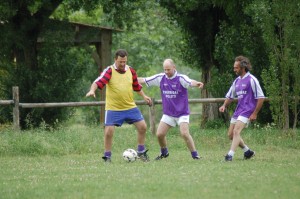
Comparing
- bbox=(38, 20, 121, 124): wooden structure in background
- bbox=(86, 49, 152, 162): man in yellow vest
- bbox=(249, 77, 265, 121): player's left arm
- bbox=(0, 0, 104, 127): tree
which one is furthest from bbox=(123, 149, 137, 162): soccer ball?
bbox=(38, 20, 121, 124): wooden structure in background

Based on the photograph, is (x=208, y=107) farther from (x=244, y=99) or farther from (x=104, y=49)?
(x=244, y=99)

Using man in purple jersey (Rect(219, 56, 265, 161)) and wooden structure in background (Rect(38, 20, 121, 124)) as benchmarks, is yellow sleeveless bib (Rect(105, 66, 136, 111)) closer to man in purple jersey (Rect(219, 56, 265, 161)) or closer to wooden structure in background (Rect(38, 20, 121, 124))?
man in purple jersey (Rect(219, 56, 265, 161))

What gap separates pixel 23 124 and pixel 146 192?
1556 centimetres

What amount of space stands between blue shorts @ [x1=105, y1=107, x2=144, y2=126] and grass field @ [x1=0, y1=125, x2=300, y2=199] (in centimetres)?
79

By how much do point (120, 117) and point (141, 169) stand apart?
5.59 ft

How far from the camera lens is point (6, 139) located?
1585cm

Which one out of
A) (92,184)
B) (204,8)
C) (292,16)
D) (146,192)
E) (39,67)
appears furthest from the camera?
(39,67)

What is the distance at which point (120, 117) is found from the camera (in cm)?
1291

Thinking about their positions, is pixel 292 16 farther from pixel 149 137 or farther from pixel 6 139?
pixel 6 139

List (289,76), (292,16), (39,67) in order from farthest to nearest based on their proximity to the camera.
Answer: (39,67), (289,76), (292,16)

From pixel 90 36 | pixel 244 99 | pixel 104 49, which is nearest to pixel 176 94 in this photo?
pixel 244 99

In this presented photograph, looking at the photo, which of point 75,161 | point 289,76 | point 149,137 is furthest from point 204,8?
point 75,161

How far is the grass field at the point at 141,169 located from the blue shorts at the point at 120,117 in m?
0.79

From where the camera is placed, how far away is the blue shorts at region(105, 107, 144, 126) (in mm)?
12906
